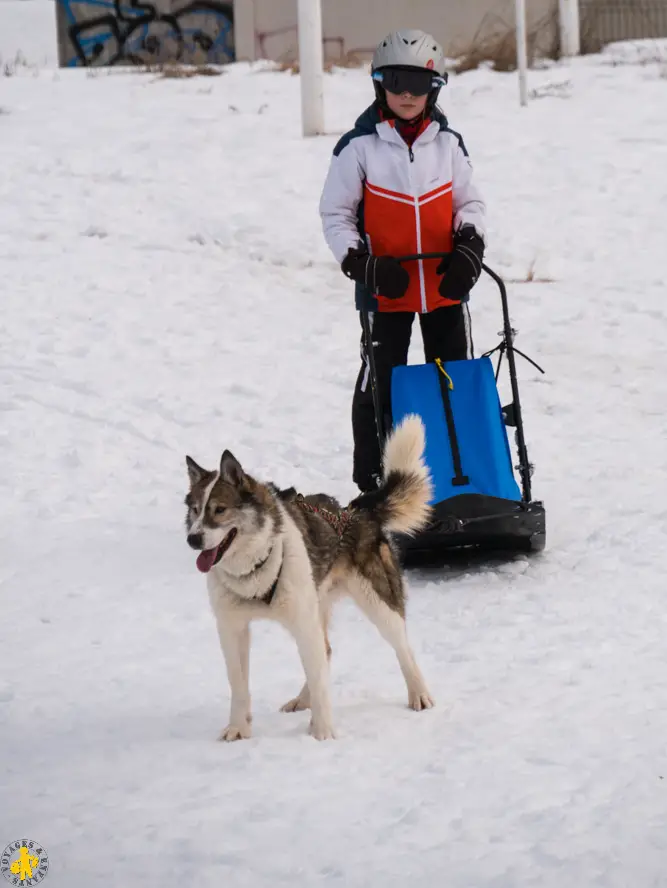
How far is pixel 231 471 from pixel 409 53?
80.5 inches

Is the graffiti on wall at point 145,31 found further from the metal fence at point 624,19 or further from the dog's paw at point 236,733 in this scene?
the dog's paw at point 236,733

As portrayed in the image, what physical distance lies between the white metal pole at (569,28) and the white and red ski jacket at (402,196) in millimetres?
10641

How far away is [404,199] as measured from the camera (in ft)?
16.3

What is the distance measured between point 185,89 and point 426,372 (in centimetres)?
944

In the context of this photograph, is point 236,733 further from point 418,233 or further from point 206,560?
point 418,233

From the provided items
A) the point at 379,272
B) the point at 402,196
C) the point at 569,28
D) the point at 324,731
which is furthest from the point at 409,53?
the point at 569,28

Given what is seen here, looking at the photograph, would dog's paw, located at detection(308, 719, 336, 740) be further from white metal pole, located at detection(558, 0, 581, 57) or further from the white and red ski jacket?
white metal pole, located at detection(558, 0, 581, 57)

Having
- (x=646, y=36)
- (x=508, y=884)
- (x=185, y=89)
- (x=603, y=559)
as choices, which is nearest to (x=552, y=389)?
(x=603, y=559)

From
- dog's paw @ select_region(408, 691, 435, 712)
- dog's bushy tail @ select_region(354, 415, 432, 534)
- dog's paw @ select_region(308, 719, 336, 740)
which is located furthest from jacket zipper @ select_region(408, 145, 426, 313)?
dog's paw @ select_region(308, 719, 336, 740)

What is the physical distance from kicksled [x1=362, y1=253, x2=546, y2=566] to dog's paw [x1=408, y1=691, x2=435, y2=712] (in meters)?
1.15

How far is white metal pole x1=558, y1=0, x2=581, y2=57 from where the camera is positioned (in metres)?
14.8

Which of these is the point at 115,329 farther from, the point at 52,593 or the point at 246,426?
the point at 52,593

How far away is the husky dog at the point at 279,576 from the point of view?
137 inches

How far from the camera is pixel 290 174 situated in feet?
35.5
